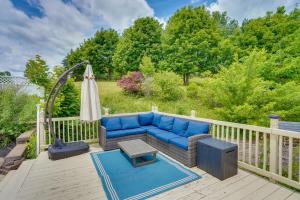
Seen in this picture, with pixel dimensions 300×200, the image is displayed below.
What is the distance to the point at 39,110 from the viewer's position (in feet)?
13.8

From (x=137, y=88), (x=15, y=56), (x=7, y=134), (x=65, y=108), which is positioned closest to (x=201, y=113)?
(x=137, y=88)

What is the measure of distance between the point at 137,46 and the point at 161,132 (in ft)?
27.7

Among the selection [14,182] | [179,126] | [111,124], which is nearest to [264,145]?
[179,126]

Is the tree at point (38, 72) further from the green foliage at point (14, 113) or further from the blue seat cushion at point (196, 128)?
the blue seat cushion at point (196, 128)

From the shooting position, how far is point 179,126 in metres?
4.26

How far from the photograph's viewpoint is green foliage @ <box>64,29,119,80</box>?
36.9 feet

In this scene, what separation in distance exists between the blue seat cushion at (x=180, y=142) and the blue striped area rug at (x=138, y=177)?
43 centimetres

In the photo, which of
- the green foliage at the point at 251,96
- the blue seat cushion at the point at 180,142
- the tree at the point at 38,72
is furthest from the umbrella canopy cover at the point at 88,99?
the green foliage at the point at 251,96

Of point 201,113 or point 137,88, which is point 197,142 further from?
point 137,88

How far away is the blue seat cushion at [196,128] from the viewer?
3.67 m

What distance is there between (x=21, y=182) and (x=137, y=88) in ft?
22.9

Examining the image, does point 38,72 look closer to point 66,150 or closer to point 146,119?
point 66,150

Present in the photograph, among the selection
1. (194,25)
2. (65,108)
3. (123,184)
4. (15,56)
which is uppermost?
(194,25)

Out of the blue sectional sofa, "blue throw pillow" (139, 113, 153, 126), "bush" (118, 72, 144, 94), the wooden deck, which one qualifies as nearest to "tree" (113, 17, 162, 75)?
"bush" (118, 72, 144, 94)
